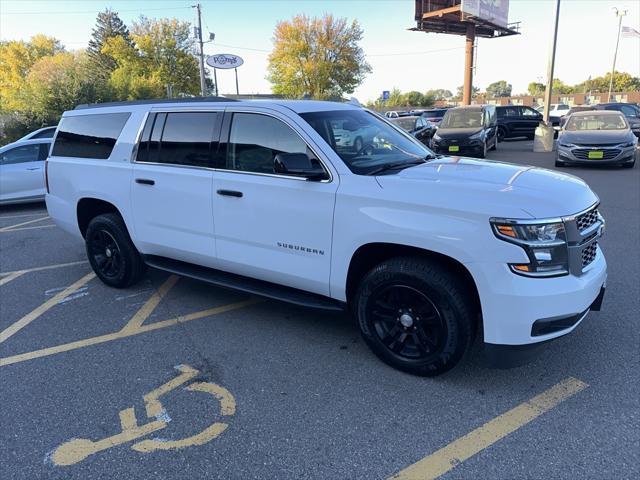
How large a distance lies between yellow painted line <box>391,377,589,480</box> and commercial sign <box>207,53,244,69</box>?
27278mm

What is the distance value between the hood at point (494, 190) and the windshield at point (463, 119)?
13.2m

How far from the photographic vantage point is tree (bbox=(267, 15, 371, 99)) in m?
51.7

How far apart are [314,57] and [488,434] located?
53.6 metres

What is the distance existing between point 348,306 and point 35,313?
3.11m

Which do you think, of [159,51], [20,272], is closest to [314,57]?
[159,51]

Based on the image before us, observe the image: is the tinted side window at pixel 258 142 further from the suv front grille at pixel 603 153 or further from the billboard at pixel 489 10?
the billboard at pixel 489 10

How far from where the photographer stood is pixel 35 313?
15.1ft

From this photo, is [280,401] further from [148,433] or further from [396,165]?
[396,165]

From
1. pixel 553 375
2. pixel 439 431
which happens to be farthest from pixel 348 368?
pixel 553 375

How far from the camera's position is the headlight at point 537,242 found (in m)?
2.73

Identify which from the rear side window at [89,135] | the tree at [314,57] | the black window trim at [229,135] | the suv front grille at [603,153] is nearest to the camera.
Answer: the black window trim at [229,135]

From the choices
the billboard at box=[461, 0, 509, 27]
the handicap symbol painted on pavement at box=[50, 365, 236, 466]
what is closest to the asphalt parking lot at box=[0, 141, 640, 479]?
the handicap symbol painted on pavement at box=[50, 365, 236, 466]

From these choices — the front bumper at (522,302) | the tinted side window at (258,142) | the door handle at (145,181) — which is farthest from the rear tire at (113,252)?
the front bumper at (522,302)

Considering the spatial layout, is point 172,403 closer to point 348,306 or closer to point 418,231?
point 348,306
